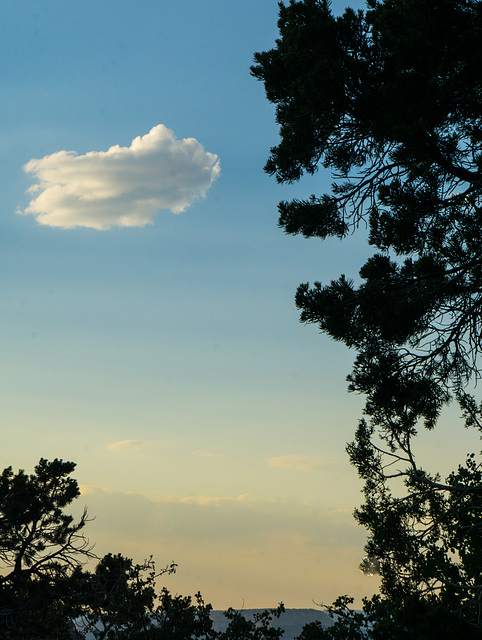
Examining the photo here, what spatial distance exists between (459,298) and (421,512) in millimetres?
4333

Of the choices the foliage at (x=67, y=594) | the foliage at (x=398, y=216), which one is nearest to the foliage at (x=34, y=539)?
the foliage at (x=67, y=594)

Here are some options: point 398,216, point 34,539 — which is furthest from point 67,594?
point 398,216

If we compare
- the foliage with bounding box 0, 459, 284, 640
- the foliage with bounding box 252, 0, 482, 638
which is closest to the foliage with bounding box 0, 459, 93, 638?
the foliage with bounding box 0, 459, 284, 640

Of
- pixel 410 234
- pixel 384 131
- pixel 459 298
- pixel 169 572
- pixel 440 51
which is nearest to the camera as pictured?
pixel 440 51

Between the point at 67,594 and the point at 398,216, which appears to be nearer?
the point at 398,216

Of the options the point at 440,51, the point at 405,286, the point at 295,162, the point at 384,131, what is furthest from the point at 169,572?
the point at 440,51

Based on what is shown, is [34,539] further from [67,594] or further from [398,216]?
[398,216]

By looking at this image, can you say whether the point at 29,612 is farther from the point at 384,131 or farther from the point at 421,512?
the point at 384,131

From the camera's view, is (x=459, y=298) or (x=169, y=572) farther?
(x=169, y=572)

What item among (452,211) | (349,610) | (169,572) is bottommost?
(349,610)

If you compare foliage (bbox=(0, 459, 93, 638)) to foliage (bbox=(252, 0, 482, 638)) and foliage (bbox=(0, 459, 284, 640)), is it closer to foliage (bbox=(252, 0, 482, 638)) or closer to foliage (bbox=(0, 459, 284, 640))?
foliage (bbox=(0, 459, 284, 640))

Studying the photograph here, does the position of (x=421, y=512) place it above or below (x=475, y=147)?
below

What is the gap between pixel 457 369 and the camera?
39.8 ft

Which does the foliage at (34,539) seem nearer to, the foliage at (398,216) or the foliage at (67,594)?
the foliage at (67,594)
